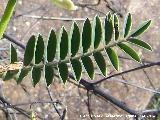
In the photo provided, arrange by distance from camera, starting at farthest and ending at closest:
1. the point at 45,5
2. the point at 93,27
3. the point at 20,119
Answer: the point at 45,5, the point at 20,119, the point at 93,27

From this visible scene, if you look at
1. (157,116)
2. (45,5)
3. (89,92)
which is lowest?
(157,116)

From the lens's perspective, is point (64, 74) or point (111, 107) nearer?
point (64, 74)

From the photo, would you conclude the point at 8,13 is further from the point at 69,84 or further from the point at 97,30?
the point at 69,84

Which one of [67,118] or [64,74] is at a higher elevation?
[64,74]

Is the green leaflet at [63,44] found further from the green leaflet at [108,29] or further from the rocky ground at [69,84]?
the rocky ground at [69,84]

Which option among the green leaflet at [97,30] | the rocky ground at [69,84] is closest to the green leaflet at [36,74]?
the green leaflet at [97,30]

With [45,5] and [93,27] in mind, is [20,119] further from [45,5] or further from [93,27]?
[93,27]

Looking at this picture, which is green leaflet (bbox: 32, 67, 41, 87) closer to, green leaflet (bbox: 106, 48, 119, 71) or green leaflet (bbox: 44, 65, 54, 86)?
green leaflet (bbox: 44, 65, 54, 86)

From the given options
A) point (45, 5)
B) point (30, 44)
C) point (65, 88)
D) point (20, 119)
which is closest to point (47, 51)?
point (30, 44)
